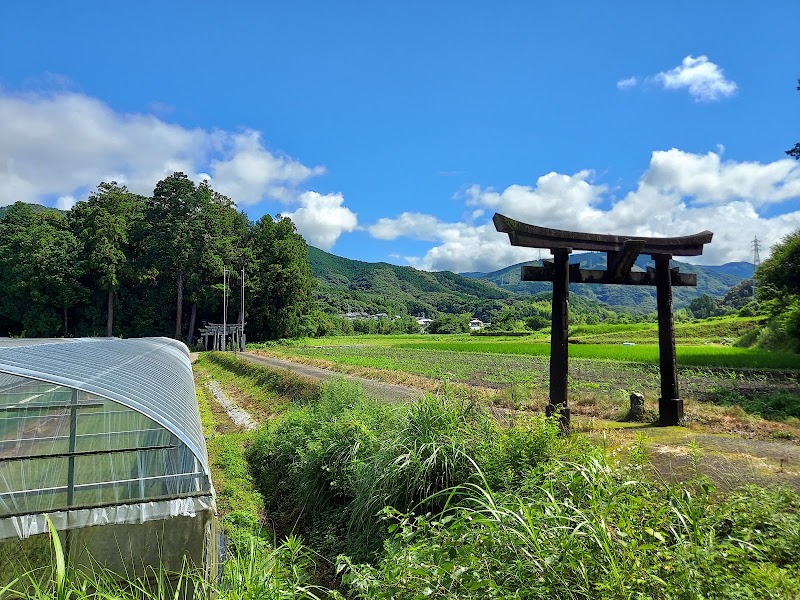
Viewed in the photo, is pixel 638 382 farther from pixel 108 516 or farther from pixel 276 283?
pixel 276 283

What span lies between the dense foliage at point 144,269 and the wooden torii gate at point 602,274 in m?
42.1

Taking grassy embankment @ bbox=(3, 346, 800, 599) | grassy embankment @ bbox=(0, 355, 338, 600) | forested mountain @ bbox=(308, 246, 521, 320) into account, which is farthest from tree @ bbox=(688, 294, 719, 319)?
grassy embankment @ bbox=(3, 346, 800, 599)

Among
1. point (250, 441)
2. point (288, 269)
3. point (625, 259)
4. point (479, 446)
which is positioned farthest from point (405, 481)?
point (288, 269)

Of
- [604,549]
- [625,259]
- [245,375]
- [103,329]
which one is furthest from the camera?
[103,329]

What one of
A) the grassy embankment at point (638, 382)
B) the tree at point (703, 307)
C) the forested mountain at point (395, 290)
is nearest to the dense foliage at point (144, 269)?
the grassy embankment at point (638, 382)

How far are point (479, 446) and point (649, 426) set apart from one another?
408 cm

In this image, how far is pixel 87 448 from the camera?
4.81 metres

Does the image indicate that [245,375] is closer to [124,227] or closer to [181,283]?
[181,283]

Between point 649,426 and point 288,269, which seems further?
point 288,269

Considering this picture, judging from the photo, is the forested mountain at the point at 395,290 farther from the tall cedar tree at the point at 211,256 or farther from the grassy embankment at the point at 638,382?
the grassy embankment at the point at 638,382

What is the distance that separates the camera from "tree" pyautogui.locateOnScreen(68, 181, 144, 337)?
41969 mm

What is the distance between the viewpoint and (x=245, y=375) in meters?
20.9

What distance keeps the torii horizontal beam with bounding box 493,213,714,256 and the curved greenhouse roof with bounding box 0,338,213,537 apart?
459 cm

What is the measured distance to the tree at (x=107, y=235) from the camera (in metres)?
42.0
